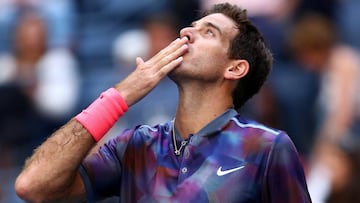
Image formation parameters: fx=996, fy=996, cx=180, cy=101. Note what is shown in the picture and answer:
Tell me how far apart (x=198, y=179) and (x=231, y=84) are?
56cm

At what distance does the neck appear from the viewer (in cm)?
451

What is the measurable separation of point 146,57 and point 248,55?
13.0ft

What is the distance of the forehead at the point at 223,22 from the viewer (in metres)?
4.64

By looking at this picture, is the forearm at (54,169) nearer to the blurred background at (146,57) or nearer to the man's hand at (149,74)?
the man's hand at (149,74)

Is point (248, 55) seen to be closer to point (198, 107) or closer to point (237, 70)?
point (237, 70)

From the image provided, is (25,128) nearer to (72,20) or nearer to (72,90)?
(72,90)

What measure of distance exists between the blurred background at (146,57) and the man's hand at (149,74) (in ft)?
6.17

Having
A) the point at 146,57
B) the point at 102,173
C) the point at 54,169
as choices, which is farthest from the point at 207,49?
the point at 146,57

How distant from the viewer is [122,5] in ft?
32.0

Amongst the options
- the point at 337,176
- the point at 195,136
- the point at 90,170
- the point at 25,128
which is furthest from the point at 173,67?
the point at 25,128

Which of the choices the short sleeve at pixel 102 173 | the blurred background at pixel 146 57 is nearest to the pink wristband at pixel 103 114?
the short sleeve at pixel 102 173

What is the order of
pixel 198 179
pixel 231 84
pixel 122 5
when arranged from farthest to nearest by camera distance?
1. pixel 122 5
2. pixel 231 84
3. pixel 198 179

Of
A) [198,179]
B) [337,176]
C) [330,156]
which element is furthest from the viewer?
[330,156]

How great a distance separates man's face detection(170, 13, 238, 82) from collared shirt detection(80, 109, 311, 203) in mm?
214
